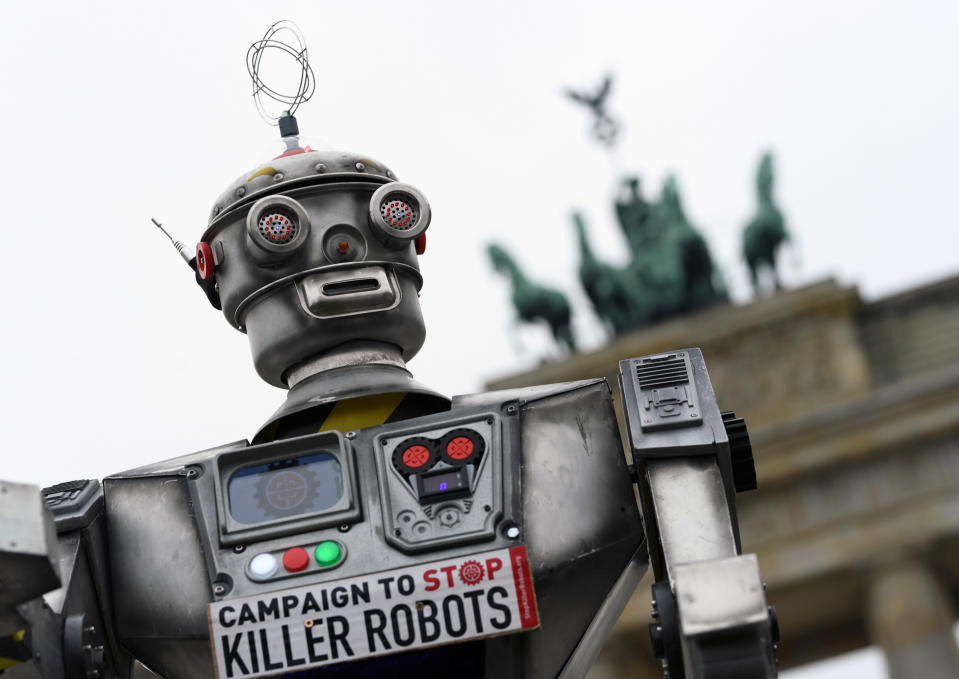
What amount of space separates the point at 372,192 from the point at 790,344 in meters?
13.8

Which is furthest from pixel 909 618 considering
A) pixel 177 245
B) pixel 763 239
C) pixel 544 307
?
pixel 177 245

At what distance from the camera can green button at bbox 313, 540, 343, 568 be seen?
3258mm

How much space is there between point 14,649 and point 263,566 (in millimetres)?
538

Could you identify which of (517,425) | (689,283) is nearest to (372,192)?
(517,425)

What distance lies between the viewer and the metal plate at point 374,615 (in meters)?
3.14

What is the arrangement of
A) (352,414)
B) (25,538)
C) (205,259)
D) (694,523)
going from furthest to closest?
(205,259) → (352,414) → (694,523) → (25,538)

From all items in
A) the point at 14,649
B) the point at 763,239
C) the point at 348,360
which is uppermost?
the point at 763,239

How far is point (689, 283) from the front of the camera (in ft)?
62.7

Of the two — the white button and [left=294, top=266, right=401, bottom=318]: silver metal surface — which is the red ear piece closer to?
[left=294, top=266, right=401, bottom=318]: silver metal surface

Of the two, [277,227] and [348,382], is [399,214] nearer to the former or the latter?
[277,227]

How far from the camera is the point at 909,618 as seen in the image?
15875mm

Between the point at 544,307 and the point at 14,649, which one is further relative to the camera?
the point at 544,307

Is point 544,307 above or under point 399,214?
above

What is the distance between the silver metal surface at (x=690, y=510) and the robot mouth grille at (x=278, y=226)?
3.44ft
